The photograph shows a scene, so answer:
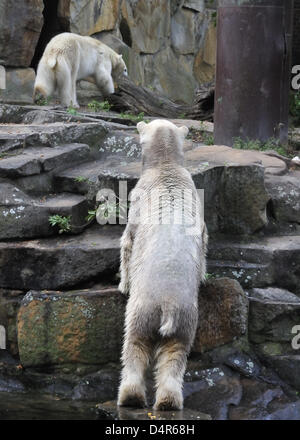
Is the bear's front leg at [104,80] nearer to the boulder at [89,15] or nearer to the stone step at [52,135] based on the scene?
the boulder at [89,15]

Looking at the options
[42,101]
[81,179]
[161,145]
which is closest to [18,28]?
[42,101]

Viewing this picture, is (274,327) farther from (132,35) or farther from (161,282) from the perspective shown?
(132,35)

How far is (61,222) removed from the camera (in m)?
5.41

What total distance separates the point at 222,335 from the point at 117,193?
130 cm

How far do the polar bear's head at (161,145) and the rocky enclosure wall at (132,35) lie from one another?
5.91m

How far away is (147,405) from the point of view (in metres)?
4.14

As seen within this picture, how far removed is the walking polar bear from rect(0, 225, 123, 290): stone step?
1.17 feet

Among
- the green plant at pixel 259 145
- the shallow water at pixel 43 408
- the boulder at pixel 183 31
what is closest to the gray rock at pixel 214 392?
the shallow water at pixel 43 408

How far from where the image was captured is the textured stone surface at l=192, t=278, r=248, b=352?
496cm

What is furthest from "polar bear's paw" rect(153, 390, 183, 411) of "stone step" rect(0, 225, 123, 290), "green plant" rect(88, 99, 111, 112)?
"green plant" rect(88, 99, 111, 112)

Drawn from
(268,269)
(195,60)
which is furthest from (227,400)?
(195,60)

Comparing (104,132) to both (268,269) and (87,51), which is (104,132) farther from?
(87,51)

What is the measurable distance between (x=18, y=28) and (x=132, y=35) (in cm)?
441

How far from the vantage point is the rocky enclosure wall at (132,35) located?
10.7 metres
